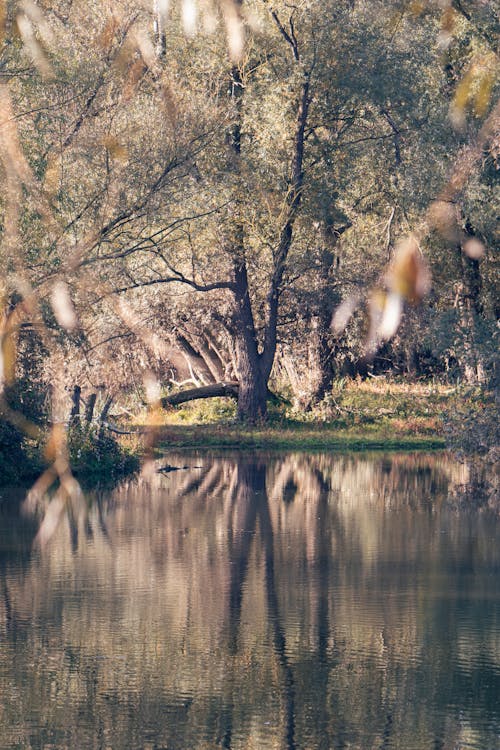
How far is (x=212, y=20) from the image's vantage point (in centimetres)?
3759

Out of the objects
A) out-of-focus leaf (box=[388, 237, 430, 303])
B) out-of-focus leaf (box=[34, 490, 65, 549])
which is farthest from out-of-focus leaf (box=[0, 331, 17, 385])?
out-of-focus leaf (box=[388, 237, 430, 303])

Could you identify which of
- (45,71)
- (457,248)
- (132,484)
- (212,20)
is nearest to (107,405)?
(132,484)

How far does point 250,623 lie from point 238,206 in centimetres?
2607

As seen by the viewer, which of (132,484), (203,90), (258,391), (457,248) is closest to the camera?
(132,484)

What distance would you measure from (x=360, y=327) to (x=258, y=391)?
4170mm

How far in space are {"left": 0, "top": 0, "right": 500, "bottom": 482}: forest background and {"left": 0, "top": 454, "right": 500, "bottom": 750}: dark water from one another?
689 centimetres

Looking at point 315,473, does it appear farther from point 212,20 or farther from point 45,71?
point 212,20

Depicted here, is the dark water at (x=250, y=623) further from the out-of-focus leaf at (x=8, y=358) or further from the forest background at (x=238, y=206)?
the forest background at (x=238, y=206)

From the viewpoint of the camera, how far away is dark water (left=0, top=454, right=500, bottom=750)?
31.0 feet

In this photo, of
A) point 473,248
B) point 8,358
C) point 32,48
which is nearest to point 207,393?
point 473,248

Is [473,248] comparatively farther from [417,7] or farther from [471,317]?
[471,317]

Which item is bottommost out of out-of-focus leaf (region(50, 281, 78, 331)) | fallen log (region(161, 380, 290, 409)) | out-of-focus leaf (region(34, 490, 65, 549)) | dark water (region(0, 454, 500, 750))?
dark water (region(0, 454, 500, 750))

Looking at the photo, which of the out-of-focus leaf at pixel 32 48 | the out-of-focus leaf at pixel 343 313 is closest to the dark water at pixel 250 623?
the out-of-focus leaf at pixel 32 48

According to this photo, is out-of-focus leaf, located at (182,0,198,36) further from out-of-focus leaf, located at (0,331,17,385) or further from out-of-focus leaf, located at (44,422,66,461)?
out-of-focus leaf, located at (44,422,66,461)
